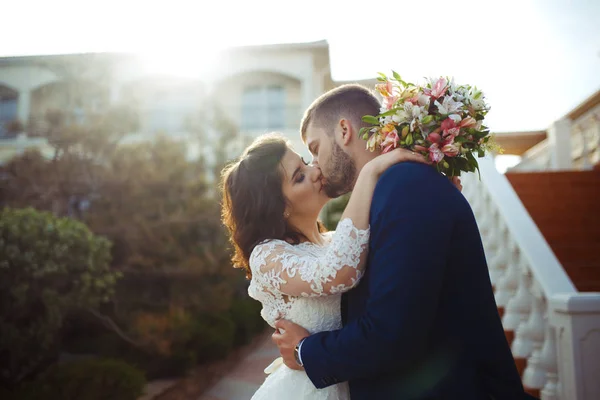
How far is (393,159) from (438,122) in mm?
240

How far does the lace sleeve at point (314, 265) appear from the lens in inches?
66.0

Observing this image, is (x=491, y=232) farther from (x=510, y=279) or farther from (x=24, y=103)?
(x=24, y=103)

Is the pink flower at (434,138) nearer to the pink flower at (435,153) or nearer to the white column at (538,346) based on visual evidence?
the pink flower at (435,153)

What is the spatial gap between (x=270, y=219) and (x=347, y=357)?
0.87 m

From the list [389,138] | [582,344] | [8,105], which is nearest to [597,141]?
[582,344]

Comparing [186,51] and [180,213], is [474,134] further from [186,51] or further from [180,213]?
[186,51]

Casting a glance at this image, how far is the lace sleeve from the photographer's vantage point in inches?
66.0

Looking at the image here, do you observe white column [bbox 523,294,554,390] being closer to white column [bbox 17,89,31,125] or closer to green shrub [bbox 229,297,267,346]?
green shrub [bbox 229,297,267,346]

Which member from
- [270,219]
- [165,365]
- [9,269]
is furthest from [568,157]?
[9,269]

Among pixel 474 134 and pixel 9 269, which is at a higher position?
pixel 474 134

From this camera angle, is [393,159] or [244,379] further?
[244,379]

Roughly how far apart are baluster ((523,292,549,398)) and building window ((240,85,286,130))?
44.0ft

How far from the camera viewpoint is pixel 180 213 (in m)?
7.50

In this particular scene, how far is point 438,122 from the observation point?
5.76 feet
